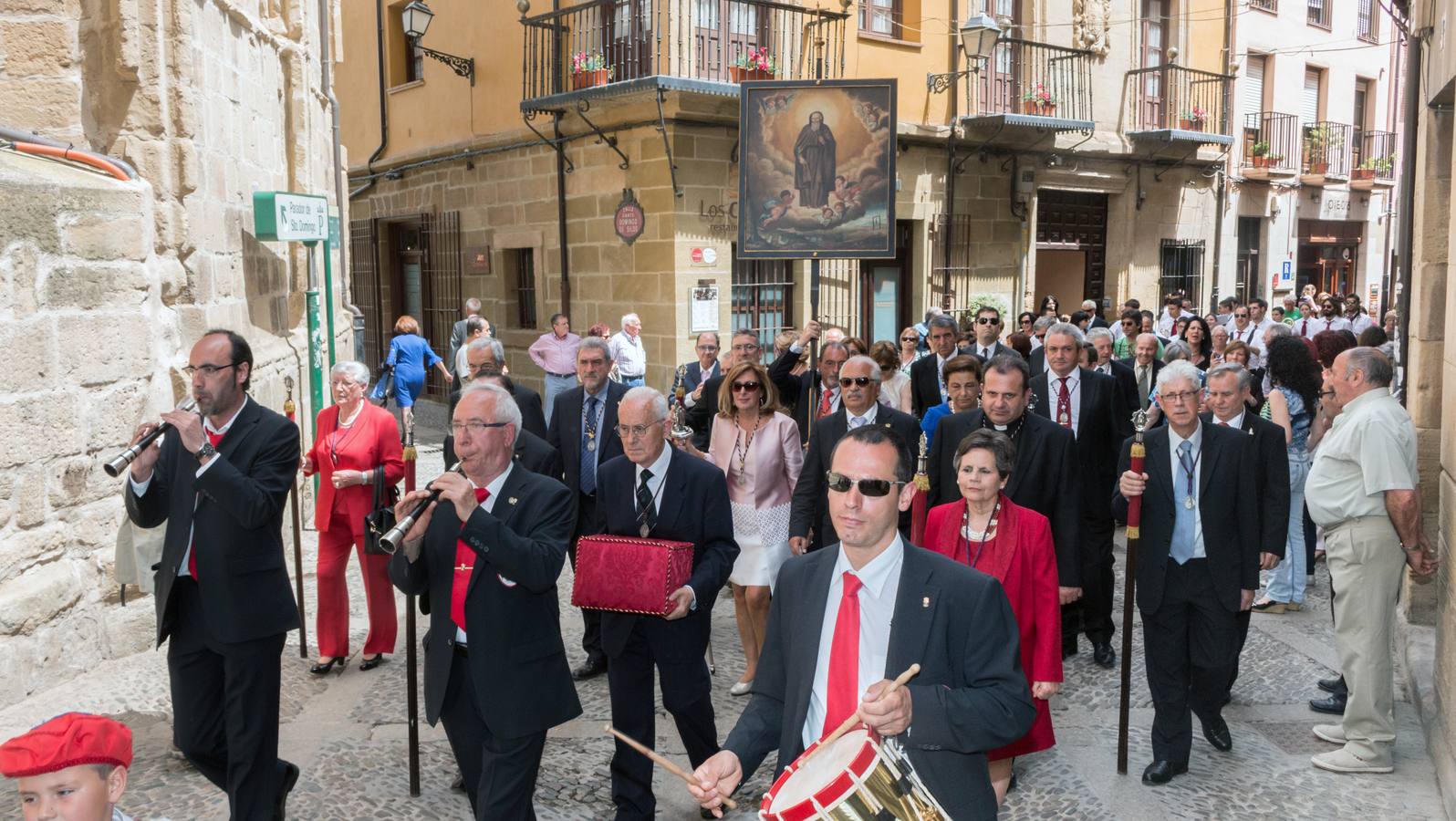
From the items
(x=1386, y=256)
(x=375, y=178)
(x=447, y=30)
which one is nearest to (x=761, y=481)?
(x=447, y=30)

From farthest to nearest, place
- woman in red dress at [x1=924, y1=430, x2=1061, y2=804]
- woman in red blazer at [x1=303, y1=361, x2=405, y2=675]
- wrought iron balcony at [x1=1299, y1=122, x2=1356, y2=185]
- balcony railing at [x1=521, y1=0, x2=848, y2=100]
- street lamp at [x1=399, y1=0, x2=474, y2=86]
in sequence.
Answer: wrought iron balcony at [x1=1299, y1=122, x2=1356, y2=185] → street lamp at [x1=399, y1=0, x2=474, y2=86] → balcony railing at [x1=521, y1=0, x2=848, y2=100] → woman in red blazer at [x1=303, y1=361, x2=405, y2=675] → woman in red dress at [x1=924, y1=430, x2=1061, y2=804]

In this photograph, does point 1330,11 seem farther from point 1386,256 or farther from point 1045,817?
point 1045,817

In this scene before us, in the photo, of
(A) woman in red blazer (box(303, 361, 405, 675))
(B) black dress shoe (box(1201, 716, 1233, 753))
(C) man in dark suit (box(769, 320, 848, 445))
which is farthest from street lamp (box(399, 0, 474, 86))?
(B) black dress shoe (box(1201, 716, 1233, 753))

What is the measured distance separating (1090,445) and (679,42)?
929 cm

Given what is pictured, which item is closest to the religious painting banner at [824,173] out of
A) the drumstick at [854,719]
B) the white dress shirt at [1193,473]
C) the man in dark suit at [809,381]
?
the man in dark suit at [809,381]

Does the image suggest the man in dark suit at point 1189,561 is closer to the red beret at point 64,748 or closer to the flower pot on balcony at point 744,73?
the red beret at point 64,748

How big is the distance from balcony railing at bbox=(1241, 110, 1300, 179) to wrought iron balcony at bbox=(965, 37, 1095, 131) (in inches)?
225

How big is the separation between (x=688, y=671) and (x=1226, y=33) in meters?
21.1

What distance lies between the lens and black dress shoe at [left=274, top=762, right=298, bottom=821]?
4555 mm

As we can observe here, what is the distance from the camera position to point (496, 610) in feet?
13.2

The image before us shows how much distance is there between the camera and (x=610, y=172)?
16047mm

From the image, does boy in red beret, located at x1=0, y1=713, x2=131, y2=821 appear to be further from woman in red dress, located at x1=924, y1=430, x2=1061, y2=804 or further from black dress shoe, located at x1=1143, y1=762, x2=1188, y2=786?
black dress shoe, located at x1=1143, y1=762, x2=1188, y2=786

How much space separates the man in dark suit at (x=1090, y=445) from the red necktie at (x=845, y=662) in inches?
173

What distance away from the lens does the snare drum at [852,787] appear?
99.5 inches
